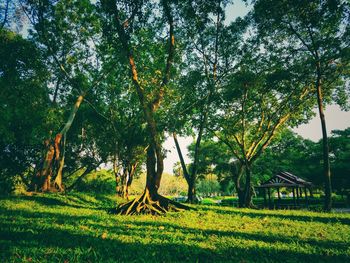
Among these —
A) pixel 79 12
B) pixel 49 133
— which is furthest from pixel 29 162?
pixel 79 12

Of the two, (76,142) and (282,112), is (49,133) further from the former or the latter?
(282,112)

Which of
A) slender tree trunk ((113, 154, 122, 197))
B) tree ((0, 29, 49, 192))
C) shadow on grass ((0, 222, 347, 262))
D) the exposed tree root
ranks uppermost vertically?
tree ((0, 29, 49, 192))

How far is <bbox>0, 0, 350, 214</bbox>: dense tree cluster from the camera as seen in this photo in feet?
47.5

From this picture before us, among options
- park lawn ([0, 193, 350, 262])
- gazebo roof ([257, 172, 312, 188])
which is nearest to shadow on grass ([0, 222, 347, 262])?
park lawn ([0, 193, 350, 262])

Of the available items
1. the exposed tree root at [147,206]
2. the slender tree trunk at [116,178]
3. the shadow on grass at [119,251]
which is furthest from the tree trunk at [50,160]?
the shadow on grass at [119,251]

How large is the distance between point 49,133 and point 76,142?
11876mm

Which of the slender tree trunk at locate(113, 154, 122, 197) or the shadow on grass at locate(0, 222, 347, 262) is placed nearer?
the shadow on grass at locate(0, 222, 347, 262)

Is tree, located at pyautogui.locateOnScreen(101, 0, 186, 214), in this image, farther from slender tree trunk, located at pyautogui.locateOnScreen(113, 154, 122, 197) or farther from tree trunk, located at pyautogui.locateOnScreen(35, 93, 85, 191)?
slender tree trunk, located at pyautogui.locateOnScreen(113, 154, 122, 197)

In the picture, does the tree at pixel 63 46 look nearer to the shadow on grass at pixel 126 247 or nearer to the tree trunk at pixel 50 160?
the tree trunk at pixel 50 160

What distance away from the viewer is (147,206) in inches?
508

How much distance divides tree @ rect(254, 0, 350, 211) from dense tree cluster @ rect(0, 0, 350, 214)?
9 cm

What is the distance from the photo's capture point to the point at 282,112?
80.9 ft

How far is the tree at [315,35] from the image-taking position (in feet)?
56.2

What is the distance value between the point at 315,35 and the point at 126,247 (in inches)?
856
